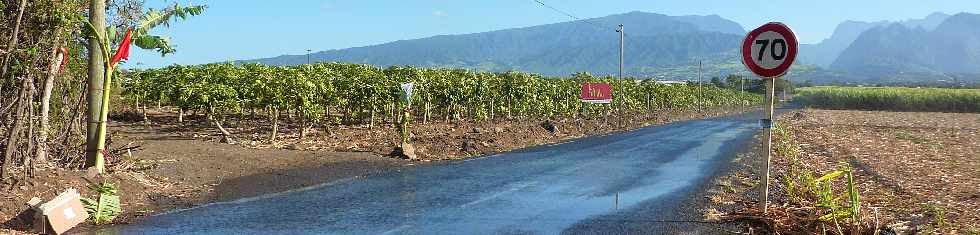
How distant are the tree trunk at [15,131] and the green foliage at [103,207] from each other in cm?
112

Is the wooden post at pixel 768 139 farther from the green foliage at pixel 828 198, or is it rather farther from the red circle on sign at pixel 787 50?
the green foliage at pixel 828 198

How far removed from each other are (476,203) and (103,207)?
16.4ft

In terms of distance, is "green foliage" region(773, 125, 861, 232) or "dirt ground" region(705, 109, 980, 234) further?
"dirt ground" region(705, 109, 980, 234)

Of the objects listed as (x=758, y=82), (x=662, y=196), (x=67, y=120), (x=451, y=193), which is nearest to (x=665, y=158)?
(x=662, y=196)

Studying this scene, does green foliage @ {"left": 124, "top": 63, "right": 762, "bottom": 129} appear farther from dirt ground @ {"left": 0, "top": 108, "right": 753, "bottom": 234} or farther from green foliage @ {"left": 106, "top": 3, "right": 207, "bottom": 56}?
green foliage @ {"left": 106, "top": 3, "right": 207, "bottom": 56}

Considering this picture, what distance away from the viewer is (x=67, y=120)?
462 inches

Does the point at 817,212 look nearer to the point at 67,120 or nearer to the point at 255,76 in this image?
the point at 67,120

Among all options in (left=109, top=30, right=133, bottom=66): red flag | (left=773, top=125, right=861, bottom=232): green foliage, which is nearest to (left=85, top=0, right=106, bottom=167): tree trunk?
(left=109, top=30, right=133, bottom=66): red flag

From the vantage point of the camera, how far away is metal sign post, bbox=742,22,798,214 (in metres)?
8.11

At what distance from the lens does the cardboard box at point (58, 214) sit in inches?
326

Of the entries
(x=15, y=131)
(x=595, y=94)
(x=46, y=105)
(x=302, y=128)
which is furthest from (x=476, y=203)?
(x=595, y=94)

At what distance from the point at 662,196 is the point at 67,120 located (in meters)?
9.61

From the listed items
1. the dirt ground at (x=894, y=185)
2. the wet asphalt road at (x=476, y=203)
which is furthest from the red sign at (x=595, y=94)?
the wet asphalt road at (x=476, y=203)

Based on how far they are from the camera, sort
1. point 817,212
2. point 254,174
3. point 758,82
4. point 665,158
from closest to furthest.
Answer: point 817,212, point 254,174, point 665,158, point 758,82
